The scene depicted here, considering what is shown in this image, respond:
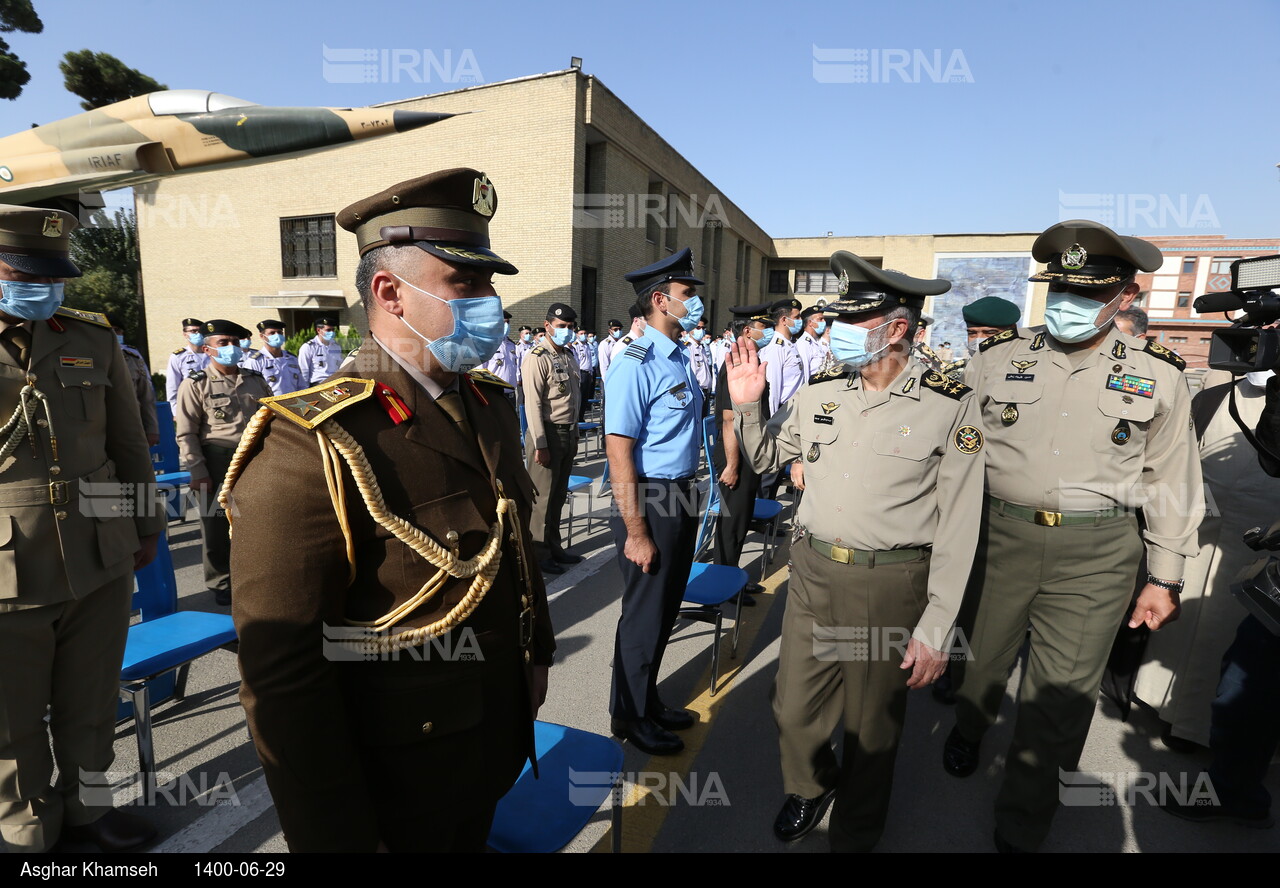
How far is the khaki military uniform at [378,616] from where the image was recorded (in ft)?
3.92

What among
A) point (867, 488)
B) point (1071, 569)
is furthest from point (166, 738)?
Answer: point (1071, 569)

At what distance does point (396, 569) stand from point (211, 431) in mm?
→ 4516

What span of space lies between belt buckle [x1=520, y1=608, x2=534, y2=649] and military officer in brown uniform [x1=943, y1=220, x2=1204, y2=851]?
2.15 metres

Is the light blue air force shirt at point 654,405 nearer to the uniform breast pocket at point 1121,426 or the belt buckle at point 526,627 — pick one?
the belt buckle at point 526,627

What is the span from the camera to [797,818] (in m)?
2.61

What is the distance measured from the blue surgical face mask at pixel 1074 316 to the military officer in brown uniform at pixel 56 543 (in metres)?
3.90

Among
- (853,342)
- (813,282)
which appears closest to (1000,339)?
(853,342)

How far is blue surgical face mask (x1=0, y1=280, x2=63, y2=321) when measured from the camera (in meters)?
2.24

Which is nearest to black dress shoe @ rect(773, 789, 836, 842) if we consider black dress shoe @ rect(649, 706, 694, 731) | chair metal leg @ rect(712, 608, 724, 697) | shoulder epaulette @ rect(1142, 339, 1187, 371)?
black dress shoe @ rect(649, 706, 694, 731)

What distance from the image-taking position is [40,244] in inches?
90.7

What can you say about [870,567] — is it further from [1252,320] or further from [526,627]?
[1252,320]

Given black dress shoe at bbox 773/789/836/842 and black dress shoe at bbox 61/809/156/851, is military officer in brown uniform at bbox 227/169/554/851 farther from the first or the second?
black dress shoe at bbox 61/809/156/851

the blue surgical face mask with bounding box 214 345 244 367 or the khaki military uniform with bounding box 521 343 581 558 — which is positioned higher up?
the blue surgical face mask with bounding box 214 345 244 367

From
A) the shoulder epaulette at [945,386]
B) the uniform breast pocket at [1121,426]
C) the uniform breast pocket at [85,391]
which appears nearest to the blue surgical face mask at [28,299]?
the uniform breast pocket at [85,391]
